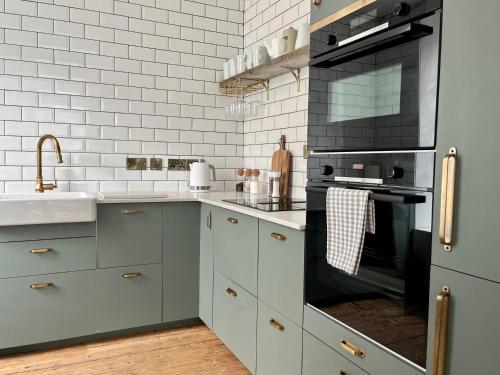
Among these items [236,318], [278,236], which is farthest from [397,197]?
[236,318]

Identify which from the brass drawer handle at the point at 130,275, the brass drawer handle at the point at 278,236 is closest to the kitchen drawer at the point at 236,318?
the brass drawer handle at the point at 278,236

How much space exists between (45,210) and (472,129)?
2.20m

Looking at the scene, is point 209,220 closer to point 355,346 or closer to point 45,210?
point 45,210

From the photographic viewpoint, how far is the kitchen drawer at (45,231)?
237 centimetres

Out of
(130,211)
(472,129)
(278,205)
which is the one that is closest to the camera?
(472,129)

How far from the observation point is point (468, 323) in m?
1.01

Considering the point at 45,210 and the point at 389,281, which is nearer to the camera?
the point at 389,281

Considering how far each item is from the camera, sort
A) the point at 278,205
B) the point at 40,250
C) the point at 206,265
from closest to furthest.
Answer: the point at 278,205 < the point at 40,250 < the point at 206,265

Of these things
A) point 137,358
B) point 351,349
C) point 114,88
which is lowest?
point 137,358

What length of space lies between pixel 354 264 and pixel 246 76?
6.62 ft

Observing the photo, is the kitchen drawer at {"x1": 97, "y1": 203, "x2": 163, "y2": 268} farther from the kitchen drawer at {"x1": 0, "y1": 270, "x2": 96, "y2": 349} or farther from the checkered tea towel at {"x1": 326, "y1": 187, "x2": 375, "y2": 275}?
the checkered tea towel at {"x1": 326, "y1": 187, "x2": 375, "y2": 275}

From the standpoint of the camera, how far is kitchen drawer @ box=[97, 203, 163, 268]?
2609mm

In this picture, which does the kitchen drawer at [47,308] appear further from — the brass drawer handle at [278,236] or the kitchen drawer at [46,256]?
the brass drawer handle at [278,236]

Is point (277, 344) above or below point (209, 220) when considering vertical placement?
below
